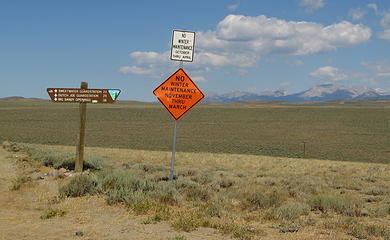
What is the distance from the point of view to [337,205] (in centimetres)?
922

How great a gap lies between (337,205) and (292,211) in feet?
4.57

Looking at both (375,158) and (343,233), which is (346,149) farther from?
(343,233)

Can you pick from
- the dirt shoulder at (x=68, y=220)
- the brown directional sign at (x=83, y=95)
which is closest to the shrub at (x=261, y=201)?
the dirt shoulder at (x=68, y=220)

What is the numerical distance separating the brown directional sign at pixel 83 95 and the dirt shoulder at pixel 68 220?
372cm

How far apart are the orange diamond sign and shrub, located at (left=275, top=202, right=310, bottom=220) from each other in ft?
12.0

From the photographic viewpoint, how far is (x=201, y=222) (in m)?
7.37

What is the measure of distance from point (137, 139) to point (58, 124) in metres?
23.1

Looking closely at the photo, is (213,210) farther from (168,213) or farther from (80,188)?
(80,188)

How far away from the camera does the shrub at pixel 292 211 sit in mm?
8273

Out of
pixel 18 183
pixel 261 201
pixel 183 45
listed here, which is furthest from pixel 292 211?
pixel 18 183

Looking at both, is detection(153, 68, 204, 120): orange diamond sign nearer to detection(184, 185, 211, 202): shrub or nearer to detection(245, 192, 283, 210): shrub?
detection(184, 185, 211, 202): shrub

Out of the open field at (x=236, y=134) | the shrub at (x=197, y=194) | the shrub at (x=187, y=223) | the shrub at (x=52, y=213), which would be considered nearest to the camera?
the shrub at (x=187, y=223)

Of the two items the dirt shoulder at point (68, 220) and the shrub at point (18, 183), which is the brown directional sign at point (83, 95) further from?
the dirt shoulder at point (68, 220)

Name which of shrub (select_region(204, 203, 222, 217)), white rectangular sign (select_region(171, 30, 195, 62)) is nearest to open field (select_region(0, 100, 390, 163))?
white rectangular sign (select_region(171, 30, 195, 62))
